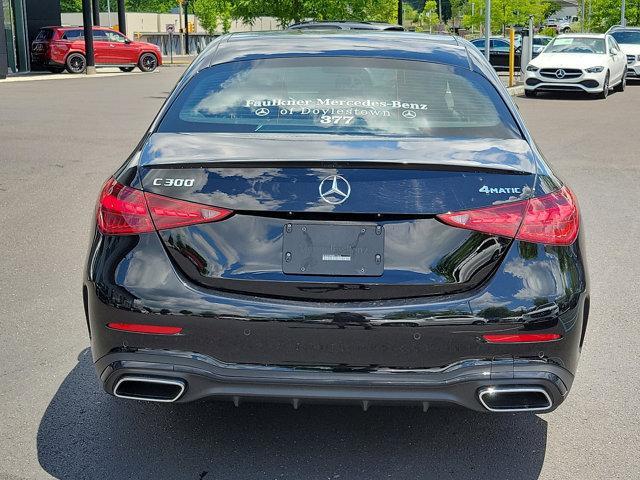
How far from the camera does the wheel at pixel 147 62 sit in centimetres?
4228

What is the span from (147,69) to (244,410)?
3983 centimetres

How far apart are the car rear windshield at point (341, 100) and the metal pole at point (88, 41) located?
33273 millimetres

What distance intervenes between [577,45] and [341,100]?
77.6 feet

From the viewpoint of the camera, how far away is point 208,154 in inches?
141

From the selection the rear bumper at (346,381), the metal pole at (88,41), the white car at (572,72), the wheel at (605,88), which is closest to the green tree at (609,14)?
the metal pole at (88,41)

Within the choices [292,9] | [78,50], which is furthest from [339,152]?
[78,50]

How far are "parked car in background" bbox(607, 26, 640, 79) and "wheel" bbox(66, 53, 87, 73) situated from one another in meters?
19.6

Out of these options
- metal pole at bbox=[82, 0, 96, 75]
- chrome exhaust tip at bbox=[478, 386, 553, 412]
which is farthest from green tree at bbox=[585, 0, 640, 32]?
chrome exhaust tip at bbox=[478, 386, 553, 412]

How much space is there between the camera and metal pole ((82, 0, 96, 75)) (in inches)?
1425

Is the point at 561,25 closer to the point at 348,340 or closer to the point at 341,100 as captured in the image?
the point at 341,100

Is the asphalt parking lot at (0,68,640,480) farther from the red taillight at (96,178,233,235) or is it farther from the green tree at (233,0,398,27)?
the green tree at (233,0,398,27)

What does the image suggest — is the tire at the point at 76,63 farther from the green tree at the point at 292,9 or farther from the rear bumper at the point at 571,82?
the rear bumper at the point at 571,82

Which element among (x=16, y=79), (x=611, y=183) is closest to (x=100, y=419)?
(x=611, y=183)

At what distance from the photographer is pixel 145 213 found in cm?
356
